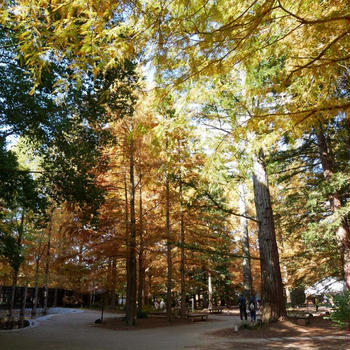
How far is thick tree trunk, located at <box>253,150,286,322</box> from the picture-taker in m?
9.73

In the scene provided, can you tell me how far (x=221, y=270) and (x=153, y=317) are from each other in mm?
11109

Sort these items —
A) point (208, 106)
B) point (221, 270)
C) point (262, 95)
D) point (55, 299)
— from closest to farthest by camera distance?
point (262, 95)
point (208, 106)
point (221, 270)
point (55, 299)

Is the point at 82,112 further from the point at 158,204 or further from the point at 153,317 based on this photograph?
the point at 153,317

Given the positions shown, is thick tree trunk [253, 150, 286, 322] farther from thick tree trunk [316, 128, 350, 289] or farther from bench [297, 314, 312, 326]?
thick tree trunk [316, 128, 350, 289]

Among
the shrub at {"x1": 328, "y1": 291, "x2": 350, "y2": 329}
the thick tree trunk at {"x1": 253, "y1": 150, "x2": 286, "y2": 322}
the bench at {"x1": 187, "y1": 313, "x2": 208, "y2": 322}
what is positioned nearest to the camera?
the shrub at {"x1": 328, "y1": 291, "x2": 350, "y2": 329}

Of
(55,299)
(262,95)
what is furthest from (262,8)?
(55,299)

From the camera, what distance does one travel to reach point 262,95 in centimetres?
463

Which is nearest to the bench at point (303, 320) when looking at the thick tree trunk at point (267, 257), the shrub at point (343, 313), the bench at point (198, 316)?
the thick tree trunk at point (267, 257)

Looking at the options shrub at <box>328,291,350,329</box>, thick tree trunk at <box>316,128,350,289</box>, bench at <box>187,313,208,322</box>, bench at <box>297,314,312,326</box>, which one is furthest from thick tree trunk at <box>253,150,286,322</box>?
bench at <box>187,313,208,322</box>

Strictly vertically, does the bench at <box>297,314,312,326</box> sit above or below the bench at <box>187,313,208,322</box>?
above

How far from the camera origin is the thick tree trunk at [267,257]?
9.73 m

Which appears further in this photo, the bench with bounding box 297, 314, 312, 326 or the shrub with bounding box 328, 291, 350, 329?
the bench with bounding box 297, 314, 312, 326

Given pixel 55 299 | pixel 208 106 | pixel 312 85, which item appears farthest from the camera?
pixel 55 299

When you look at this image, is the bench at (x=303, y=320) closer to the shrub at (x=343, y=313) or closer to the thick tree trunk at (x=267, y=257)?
the thick tree trunk at (x=267, y=257)
